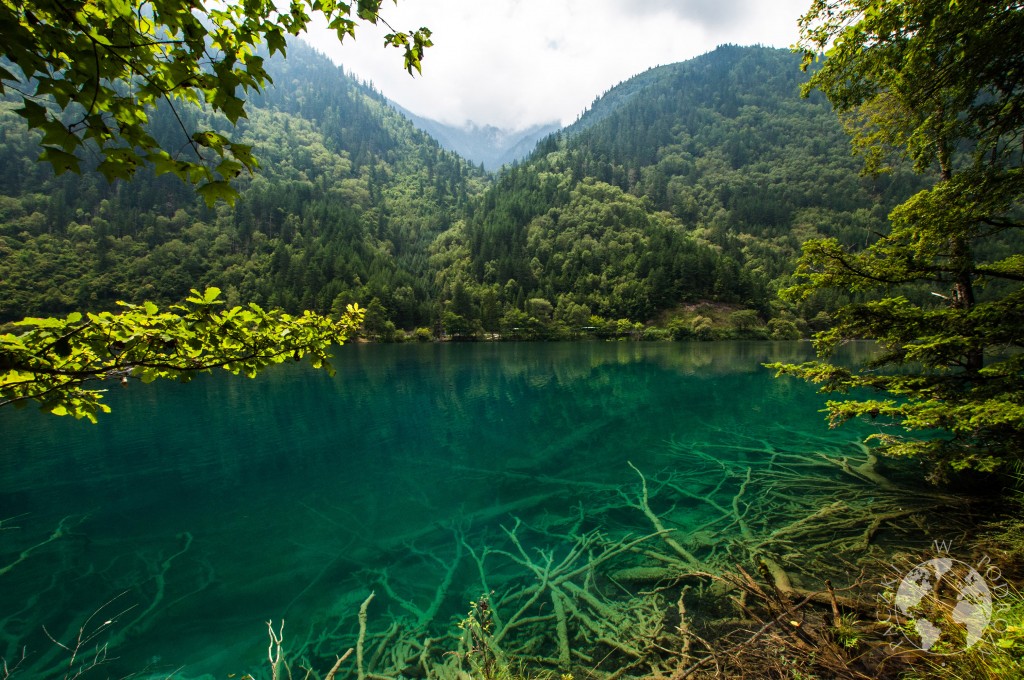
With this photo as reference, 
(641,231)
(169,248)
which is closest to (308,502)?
Result: (169,248)

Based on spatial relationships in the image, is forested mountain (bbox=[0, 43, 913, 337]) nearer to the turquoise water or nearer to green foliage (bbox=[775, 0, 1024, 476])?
the turquoise water

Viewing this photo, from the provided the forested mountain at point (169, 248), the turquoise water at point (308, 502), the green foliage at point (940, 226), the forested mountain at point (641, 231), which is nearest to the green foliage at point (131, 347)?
the turquoise water at point (308, 502)

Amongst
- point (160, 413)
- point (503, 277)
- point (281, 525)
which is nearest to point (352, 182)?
point (503, 277)

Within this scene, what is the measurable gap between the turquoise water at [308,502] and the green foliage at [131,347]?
5808 millimetres

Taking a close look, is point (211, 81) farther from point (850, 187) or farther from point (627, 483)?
point (850, 187)

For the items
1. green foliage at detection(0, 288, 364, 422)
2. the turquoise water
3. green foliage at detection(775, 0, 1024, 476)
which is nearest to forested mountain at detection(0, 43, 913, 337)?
the turquoise water

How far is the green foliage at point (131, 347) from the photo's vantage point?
271 cm

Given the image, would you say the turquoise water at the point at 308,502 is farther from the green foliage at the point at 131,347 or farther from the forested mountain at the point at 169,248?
the forested mountain at the point at 169,248

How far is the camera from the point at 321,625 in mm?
7426

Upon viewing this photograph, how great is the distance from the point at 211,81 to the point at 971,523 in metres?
13.1

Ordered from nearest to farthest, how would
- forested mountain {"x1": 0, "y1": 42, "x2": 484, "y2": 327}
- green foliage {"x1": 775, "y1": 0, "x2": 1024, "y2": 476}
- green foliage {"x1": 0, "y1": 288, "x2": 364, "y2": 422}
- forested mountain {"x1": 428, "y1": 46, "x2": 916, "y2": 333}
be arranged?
green foliage {"x1": 0, "y1": 288, "x2": 364, "y2": 422} → green foliage {"x1": 775, "y1": 0, "x2": 1024, "y2": 476} → forested mountain {"x1": 0, "y1": 42, "x2": 484, "y2": 327} → forested mountain {"x1": 428, "y1": 46, "x2": 916, "y2": 333}

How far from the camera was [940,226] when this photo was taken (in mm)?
6973

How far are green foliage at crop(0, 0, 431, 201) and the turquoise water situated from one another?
7.59 meters

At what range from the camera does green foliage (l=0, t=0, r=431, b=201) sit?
2051 mm
